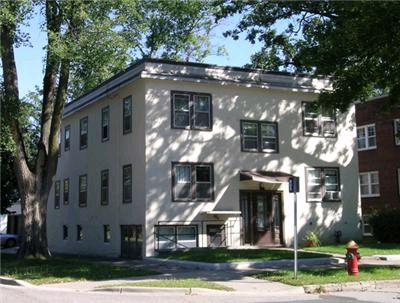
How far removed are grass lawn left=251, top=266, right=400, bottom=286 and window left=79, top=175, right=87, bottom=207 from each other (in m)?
15.5

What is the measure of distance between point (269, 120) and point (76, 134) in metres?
10.9

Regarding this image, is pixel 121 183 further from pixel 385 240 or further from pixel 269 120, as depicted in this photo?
pixel 385 240

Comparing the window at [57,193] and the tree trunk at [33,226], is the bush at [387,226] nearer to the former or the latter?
the tree trunk at [33,226]

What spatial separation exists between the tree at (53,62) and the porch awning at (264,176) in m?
6.97

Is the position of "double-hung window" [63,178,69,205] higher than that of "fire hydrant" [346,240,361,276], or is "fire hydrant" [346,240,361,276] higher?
"double-hung window" [63,178,69,205]

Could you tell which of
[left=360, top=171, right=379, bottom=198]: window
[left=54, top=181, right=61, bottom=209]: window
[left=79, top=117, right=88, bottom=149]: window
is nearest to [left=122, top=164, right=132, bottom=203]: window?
[left=79, top=117, right=88, bottom=149]: window

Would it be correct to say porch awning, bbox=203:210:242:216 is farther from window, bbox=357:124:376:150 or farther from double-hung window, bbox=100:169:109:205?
window, bbox=357:124:376:150

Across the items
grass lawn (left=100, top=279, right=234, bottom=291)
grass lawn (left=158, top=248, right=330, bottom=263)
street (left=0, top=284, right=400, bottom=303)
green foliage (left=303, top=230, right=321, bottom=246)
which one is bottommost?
street (left=0, top=284, right=400, bottom=303)

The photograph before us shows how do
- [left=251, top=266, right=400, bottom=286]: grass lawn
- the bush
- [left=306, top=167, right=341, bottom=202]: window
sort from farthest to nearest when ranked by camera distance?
[left=306, top=167, right=341, bottom=202]: window → the bush → [left=251, top=266, right=400, bottom=286]: grass lawn

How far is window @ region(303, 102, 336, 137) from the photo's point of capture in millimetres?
28469

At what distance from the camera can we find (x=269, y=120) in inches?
1083

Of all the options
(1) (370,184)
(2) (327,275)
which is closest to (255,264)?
(2) (327,275)

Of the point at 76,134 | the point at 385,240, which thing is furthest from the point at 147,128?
the point at 385,240

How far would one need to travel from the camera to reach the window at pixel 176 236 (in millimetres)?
24345
